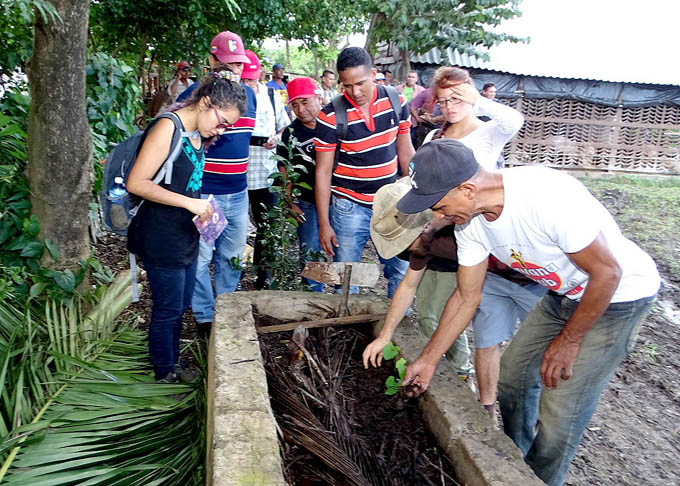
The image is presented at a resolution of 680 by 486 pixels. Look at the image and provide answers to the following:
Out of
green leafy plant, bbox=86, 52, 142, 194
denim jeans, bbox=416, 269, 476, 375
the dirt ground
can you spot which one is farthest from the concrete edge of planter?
green leafy plant, bbox=86, 52, 142, 194

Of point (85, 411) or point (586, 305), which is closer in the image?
point (586, 305)

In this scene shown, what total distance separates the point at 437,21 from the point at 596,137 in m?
5.10

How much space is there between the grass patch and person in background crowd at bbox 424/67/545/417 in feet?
12.4

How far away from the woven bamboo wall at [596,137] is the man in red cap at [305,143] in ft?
29.6

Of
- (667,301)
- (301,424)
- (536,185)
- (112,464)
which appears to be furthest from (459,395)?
(667,301)

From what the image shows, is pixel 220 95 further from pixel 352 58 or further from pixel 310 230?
pixel 310 230

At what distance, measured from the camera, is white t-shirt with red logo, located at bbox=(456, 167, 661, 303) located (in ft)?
5.60

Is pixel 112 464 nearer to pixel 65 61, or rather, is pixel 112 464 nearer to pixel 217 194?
pixel 217 194

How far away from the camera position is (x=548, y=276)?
78.7 inches

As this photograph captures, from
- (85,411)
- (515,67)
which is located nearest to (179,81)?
(85,411)

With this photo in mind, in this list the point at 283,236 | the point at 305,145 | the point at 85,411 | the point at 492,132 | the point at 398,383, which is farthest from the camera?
the point at 305,145

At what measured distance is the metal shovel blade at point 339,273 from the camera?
8.71 ft

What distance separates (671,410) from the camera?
3.29 metres

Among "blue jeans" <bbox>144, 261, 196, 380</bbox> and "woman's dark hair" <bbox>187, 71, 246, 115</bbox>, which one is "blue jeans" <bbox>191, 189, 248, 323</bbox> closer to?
"blue jeans" <bbox>144, 261, 196, 380</bbox>
